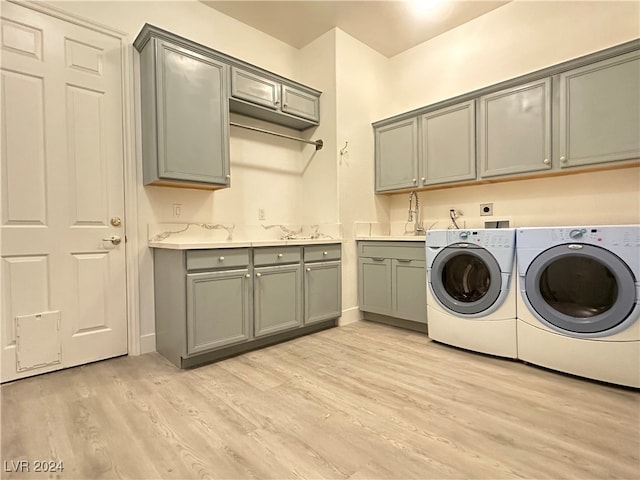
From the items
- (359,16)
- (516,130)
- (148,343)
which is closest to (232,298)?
(148,343)

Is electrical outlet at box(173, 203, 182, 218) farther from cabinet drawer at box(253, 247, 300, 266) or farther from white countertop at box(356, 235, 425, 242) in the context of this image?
white countertop at box(356, 235, 425, 242)

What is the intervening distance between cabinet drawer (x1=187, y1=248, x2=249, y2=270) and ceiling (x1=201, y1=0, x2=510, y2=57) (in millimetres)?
2206

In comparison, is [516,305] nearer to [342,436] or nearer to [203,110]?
[342,436]

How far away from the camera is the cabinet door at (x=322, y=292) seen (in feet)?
9.50

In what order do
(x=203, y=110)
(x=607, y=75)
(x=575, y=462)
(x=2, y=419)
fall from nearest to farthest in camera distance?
(x=575, y=462) → (x=2, y=419) → (x=607, y=75) → (x=203, y=110)

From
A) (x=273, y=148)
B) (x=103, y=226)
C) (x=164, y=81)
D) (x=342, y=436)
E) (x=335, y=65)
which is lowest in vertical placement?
(x=342, y=436)

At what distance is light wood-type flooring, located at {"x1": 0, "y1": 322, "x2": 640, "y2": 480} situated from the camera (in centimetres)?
128

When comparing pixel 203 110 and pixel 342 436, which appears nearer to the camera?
pixel 342 436

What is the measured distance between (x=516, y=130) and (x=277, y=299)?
2.33 meters

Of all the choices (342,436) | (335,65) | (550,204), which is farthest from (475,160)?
(342,436)

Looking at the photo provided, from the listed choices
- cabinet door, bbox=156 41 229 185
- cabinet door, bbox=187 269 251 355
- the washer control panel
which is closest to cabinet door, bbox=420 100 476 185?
the washer control panel

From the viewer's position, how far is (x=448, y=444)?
1402 mm

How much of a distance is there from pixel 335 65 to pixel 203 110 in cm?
148

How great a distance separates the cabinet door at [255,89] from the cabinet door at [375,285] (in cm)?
173
